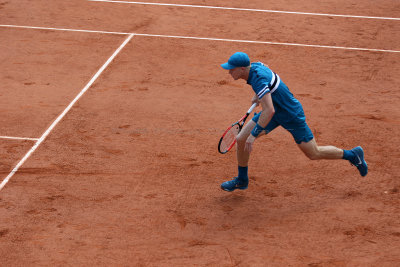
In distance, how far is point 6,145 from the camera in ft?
31.8

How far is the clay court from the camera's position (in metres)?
7.29

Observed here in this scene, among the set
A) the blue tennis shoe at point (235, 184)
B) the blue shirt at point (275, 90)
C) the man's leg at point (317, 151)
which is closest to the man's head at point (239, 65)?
the blue shirt at point (275, 90)

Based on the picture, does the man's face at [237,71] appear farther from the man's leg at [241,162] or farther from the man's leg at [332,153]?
the man's leg at [332,153]

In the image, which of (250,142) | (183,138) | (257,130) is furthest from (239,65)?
(183,138)

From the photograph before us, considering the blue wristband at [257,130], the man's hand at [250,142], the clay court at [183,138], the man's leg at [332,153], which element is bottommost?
the clay court at [183,138]

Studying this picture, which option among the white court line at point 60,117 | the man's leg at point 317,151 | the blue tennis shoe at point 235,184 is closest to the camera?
the man's leg at point 317,151

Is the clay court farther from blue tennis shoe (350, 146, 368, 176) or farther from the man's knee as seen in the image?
the man's knee

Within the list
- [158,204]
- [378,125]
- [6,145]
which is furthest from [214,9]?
[158,204]

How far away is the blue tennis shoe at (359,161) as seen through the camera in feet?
27.4

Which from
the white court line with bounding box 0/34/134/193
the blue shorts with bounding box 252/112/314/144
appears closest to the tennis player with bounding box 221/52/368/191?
the blue shorts with bounding box 252/112/314/144

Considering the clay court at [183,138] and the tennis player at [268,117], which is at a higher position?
the tennis player at [268,117]

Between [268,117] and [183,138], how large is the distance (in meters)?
2.84

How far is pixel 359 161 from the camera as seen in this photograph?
8.39 meters

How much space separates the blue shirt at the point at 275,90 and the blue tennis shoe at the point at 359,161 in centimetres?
112
